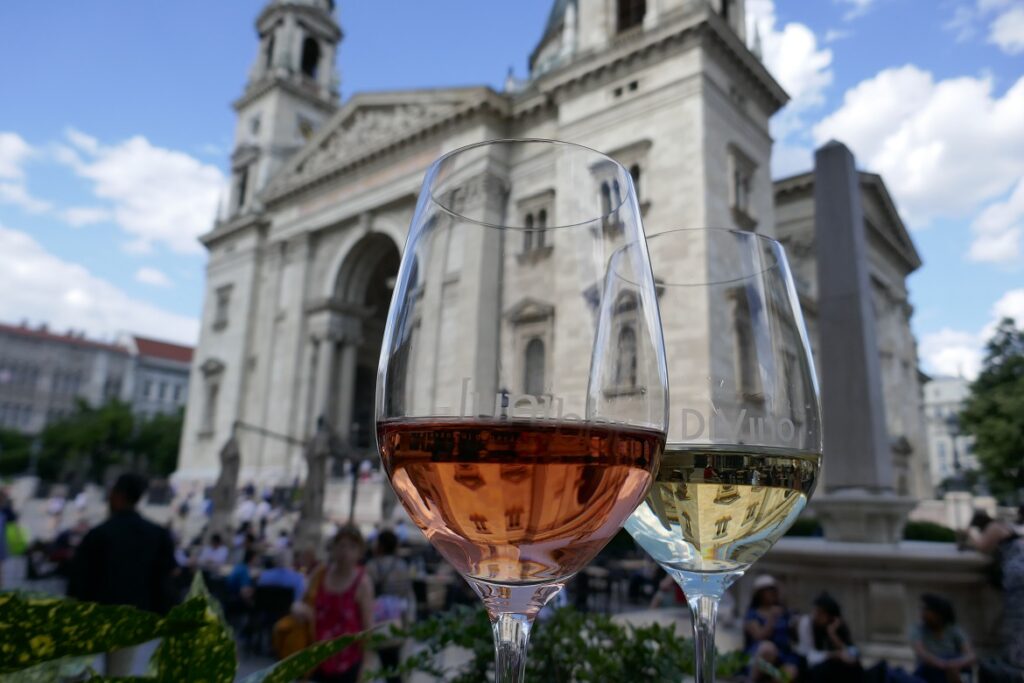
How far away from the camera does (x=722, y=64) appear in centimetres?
1720

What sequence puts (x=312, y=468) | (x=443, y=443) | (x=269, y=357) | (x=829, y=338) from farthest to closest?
(x=269, y=357) → (x=312, y=468) → (x=829, y=338) → (x=443, y=443)

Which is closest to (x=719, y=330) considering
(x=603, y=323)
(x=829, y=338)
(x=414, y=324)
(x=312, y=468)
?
(x=603, y=323)

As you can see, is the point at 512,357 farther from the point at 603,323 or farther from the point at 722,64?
the point at 722,64

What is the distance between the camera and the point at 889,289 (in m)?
28.5

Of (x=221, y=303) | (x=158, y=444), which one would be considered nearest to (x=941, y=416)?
(x=221, y=303)

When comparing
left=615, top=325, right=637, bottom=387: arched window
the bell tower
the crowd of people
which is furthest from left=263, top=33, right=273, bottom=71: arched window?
left=615, top=325, right=637, bottom=387: arched window

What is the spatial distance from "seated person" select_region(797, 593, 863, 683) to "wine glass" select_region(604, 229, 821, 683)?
167 inches

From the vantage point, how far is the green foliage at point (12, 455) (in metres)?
51.6

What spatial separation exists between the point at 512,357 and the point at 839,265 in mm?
7580

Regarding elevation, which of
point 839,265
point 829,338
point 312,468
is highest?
point 839,265

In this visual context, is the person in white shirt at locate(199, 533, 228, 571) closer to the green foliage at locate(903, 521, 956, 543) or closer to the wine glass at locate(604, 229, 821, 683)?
the wine glass at locate(604, 229, 821, 683)

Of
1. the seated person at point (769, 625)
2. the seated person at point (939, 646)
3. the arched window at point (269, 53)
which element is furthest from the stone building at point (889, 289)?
the arched window at point (269, 53)

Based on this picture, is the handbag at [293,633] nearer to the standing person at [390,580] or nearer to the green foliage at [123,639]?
the standing person at [390,580]

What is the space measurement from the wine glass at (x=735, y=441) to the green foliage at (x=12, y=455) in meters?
62.9
